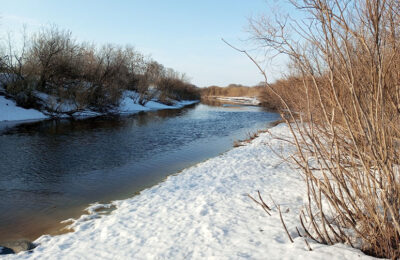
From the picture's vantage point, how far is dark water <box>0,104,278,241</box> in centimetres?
575

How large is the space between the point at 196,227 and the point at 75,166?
6773 mm

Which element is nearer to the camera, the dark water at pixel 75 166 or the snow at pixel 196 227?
the snow at pixel 196 227

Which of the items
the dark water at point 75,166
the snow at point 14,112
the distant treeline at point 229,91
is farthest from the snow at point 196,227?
the distant treeline at point 229,91

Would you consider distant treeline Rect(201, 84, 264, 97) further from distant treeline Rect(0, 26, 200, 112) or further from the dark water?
the dark water

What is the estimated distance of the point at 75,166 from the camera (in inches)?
372

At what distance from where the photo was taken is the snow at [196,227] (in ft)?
11.3

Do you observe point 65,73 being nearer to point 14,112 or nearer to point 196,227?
point 14,112

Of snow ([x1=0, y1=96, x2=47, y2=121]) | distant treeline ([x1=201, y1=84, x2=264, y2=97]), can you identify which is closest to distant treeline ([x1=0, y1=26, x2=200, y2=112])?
snow ([x1=0, y1=96, x2=47, y2=121])

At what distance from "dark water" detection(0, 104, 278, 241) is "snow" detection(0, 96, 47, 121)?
5.05 metres

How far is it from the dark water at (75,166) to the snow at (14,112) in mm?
5055

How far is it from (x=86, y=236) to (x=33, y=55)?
27.8 metres

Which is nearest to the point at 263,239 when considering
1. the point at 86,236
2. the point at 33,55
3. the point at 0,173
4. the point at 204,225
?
the point at 204,225

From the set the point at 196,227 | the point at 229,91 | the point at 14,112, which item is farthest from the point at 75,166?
the point at 229,91

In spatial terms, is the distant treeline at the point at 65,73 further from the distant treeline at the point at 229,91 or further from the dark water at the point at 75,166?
the distant treeline at the point at 229,91
